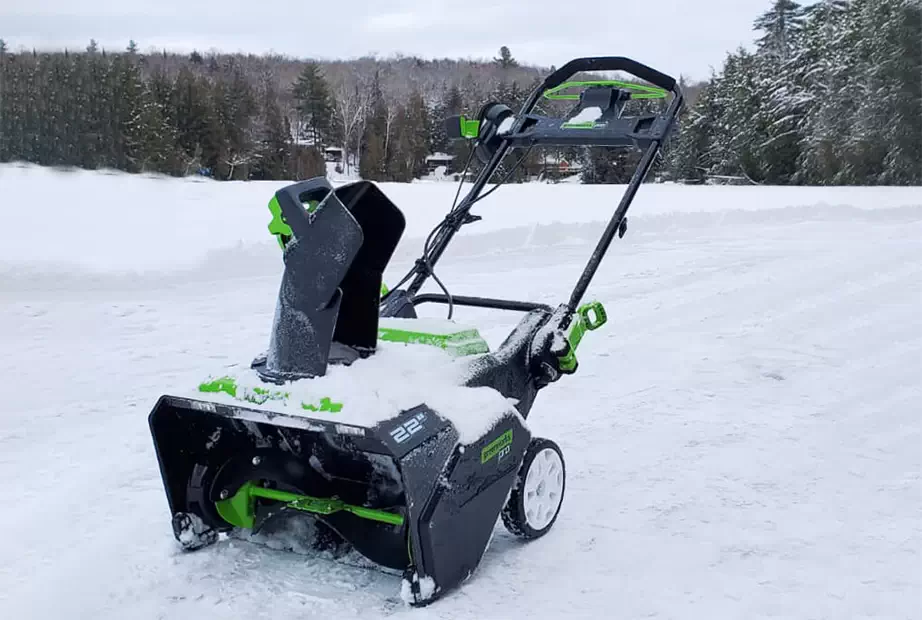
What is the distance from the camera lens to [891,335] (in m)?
7.39

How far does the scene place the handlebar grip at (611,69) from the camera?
→ 16.7ft

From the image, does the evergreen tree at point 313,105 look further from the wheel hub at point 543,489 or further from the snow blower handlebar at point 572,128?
the wheel hub at point 543,489

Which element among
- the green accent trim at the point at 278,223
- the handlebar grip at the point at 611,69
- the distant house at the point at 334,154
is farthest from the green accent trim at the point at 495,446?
the distant house at the point at 334,154

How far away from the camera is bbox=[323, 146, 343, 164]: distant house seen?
5112 centimetres

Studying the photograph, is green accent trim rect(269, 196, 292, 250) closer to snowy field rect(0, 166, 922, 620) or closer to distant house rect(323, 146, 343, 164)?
snowy field rect(0, 166, 922, 620)

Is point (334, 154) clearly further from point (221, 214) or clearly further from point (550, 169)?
point (221, 214)

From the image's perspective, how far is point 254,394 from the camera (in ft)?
10.5

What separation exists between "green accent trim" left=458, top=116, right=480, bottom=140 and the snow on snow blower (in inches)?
65.2

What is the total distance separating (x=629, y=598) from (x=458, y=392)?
3.33 ft

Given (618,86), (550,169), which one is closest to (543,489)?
(618,86)

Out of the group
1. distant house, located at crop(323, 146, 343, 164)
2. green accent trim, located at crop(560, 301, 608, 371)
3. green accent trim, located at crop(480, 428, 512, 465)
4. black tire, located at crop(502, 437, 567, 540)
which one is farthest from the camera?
distant house, located at crop(323, 146, 343, 164)

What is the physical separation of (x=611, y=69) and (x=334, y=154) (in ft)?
161

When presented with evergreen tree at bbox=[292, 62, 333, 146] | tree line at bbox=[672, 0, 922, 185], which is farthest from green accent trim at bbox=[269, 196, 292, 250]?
evergreen tree at bbox=[292, 62, 333, 146]

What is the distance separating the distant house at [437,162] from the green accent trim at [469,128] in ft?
140
